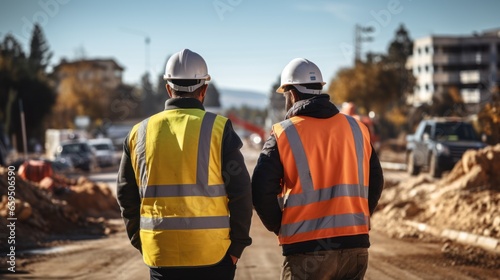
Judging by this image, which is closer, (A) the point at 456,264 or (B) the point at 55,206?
(A) the point at 456,264

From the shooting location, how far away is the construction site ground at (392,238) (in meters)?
9.95

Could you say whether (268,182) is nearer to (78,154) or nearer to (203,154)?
(203,154)

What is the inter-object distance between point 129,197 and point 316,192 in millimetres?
1168

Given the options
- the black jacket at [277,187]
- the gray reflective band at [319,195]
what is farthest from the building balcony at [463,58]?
the gray reflective band at [319,195]

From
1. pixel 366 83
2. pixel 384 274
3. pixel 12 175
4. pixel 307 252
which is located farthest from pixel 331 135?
pixel 366 83

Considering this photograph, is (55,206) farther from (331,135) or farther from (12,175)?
(331,135)

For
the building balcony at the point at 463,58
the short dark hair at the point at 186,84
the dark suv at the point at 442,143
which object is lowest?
the dark suv at the point at 442,143

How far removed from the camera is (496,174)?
17594 millimetres

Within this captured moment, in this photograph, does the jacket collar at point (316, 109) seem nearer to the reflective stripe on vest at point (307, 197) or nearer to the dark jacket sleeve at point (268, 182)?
the reflective stripe on vest at point (307, 197)

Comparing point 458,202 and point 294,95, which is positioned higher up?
point 294,95

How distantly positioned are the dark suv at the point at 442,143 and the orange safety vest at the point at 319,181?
69.0 ft

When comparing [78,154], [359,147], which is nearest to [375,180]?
[359,147]

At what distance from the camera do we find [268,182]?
15.6 ft

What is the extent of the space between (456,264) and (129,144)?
7.29m
